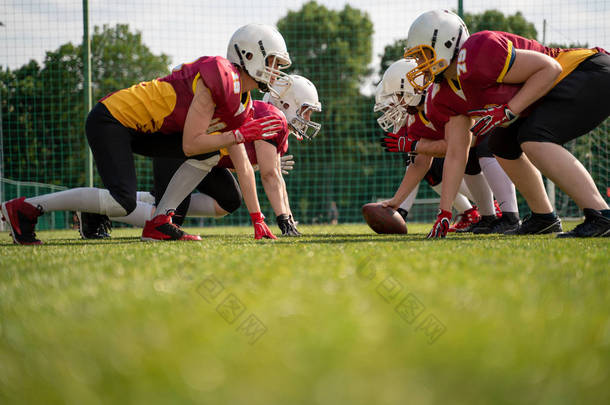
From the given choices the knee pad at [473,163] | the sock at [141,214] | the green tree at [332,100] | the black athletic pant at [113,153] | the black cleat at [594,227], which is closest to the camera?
the black cleat at [594,227]

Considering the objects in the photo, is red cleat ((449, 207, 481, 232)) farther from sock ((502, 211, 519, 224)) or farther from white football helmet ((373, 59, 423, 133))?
white football helmet ((373, 59, 423, 133))

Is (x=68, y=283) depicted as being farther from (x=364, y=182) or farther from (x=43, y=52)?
(x=364, y=182)

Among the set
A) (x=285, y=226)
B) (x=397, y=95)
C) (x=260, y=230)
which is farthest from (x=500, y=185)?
(x=260, y=230)

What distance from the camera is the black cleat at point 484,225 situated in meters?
4.29

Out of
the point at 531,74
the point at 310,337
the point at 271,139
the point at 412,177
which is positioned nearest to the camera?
the point at 310,337

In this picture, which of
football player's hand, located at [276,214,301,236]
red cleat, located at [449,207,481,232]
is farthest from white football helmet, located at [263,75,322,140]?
red cleat, located at [449,207,481,232]

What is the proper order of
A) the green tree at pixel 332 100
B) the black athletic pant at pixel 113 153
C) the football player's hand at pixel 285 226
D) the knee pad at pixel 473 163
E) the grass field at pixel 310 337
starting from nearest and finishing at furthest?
the grass field at pixel 310 337 → the black athletic pant at pixel 113 153 → the football player's hand at pixel 285 226 → the knee pad at pixel 473 163 → the green tree at pixel 332 100

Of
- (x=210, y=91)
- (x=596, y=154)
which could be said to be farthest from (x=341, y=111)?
(x=210, y=91)

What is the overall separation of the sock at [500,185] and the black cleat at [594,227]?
1272 millimetres

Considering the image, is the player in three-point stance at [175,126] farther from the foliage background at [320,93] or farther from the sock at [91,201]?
the foliage background at [320,93]

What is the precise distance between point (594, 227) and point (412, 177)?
72.0 inches

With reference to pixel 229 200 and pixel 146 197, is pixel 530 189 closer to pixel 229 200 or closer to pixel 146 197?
pixel 229 200

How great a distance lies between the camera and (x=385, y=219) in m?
4.50

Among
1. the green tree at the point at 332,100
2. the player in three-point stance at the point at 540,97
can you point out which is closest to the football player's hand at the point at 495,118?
the player in three-point stance at the point at 540,97
